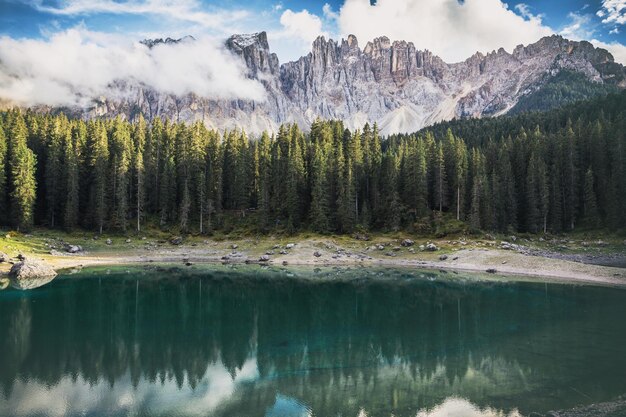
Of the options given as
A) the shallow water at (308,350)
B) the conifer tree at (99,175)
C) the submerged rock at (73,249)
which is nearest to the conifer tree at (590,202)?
the shallow water at (308,350)

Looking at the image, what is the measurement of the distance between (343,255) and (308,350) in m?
45.5

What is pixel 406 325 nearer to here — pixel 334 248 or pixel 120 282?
pixel 120 282

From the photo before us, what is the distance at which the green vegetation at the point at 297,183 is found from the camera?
8388 centimetres

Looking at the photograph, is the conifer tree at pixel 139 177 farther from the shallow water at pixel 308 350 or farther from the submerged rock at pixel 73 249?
the shallow water at pixel 308 350

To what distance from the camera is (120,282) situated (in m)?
51.6

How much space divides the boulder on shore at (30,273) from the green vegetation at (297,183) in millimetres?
29515

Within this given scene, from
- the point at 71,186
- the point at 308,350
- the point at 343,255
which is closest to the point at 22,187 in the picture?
the point at 71,186

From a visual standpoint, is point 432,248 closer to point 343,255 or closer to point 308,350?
point 343,255

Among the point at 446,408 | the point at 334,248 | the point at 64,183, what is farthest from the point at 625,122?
the point at 64,183

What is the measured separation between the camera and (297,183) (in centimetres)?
9031

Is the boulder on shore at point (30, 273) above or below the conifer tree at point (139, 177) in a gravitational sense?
below

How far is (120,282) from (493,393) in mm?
44403

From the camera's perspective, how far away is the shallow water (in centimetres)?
1902

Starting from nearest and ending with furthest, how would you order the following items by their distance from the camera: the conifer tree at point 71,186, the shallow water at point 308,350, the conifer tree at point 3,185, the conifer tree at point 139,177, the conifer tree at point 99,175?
the shallow water at point 308,350
the conifer tree at point 3,185
the conifer tree at point 71,186
the conifer tree at point 99,175
the conifer tree at point 139,177
